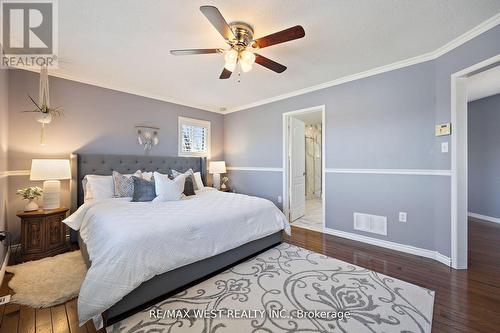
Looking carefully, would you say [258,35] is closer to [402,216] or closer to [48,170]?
[402,216]

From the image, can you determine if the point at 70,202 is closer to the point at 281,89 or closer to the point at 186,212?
the point at 186,212

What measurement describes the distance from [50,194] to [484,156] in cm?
783

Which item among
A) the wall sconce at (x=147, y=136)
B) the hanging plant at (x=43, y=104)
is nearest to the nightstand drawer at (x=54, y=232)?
the hanging plant at (x=43, y=104)

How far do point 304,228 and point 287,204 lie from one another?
0.56 m

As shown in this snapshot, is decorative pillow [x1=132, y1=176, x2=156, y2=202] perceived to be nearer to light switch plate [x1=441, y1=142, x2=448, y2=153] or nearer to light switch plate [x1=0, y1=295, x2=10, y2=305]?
light switch plate [x1=0, y1=295, x2=10, y2=305]

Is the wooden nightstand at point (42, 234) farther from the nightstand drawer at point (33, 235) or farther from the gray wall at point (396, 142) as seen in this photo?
the gray wall at point (396, 142)

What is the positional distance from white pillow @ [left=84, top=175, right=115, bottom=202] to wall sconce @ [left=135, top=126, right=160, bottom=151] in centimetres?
105

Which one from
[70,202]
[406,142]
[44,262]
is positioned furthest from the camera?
[70,202]

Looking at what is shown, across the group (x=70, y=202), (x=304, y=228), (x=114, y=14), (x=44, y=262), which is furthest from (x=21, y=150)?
(x=304, y=228)

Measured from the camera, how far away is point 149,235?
1.72 meters

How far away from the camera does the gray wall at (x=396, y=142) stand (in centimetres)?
248

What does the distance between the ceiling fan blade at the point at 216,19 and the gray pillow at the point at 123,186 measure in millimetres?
2535

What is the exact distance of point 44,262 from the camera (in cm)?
246

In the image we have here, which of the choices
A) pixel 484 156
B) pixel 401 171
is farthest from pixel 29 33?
pixel 484 156
